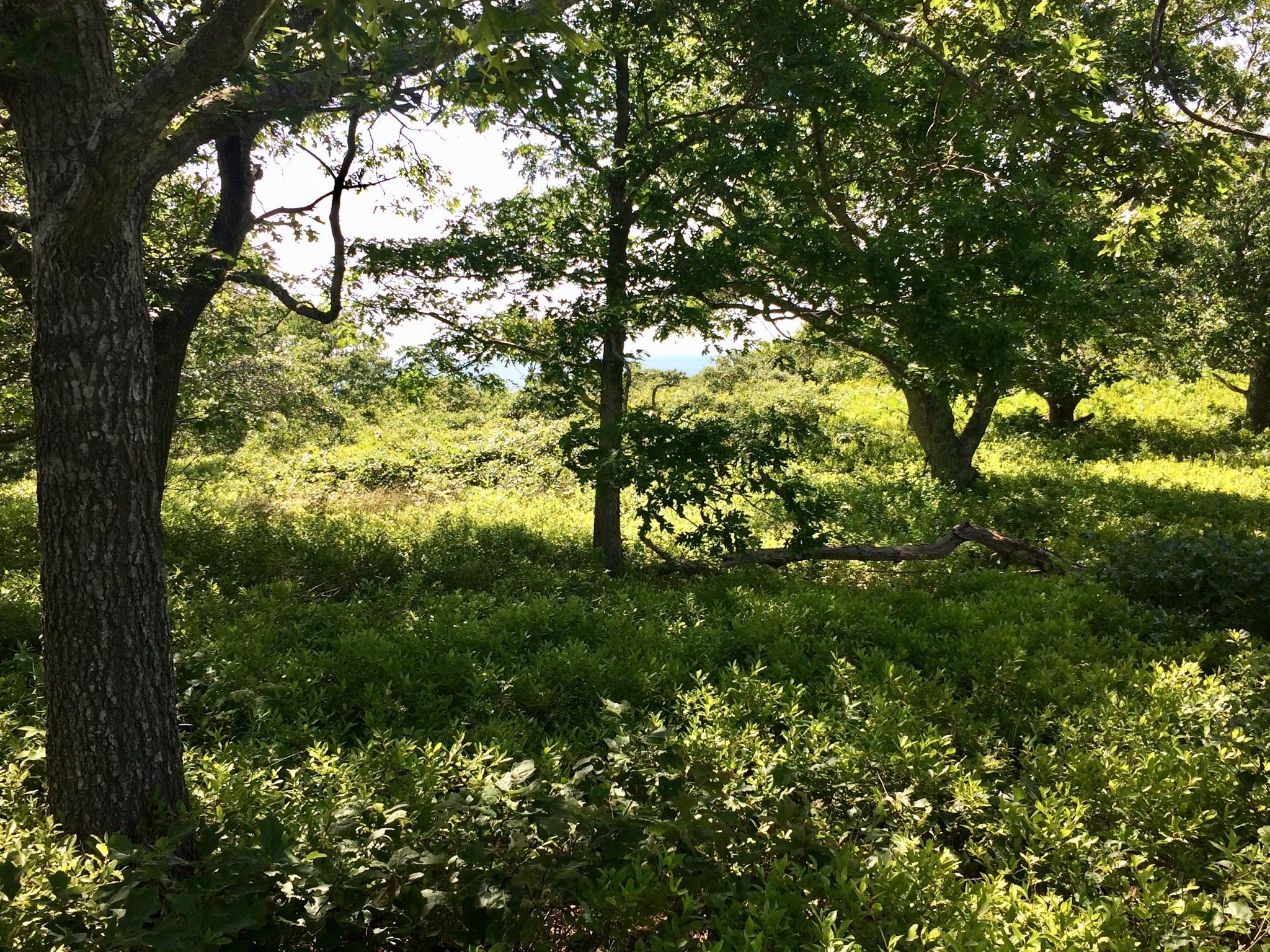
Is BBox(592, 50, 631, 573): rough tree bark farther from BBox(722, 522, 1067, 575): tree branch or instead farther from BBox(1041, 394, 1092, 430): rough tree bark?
BBox(1041, 394, 1092, 430): rough tree bark

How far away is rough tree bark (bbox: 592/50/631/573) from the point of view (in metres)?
7.05

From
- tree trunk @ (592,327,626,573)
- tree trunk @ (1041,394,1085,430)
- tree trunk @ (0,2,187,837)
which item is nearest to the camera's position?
tree trunk @ (0,2,187,837)

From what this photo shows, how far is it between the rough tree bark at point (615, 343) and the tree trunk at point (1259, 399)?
49.1 ft

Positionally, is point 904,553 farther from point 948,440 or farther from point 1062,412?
point 1062,412

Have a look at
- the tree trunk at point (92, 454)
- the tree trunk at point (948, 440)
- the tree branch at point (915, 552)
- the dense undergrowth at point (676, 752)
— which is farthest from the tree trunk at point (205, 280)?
the tree trunk at point (948, 440)

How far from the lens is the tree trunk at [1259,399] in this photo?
15242 millimetres

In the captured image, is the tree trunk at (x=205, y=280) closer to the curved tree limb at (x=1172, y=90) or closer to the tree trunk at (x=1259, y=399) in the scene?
the curved tree limb at (x=1172, y=90)

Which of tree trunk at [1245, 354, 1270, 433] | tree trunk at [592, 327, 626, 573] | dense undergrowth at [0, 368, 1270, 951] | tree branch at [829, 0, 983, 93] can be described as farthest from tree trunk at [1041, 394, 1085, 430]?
tree branch at [829, 0, 983, 93]

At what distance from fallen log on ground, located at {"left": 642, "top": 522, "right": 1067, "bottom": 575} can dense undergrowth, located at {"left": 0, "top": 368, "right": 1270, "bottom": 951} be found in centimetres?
22

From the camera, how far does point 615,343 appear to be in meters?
7.95

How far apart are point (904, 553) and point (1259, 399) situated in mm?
13018

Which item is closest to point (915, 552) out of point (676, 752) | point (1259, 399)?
point (676, 752)

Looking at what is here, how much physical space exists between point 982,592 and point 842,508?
142 inches

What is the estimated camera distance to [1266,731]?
394cm
